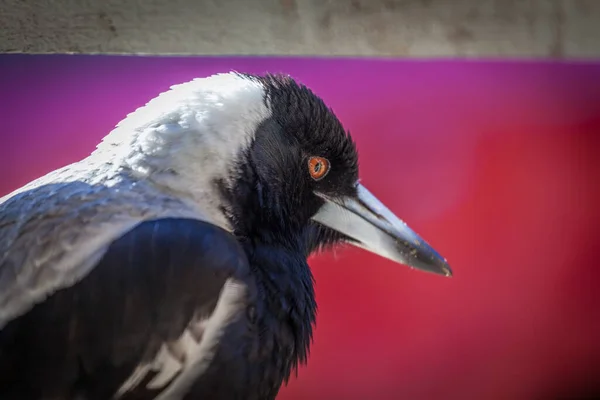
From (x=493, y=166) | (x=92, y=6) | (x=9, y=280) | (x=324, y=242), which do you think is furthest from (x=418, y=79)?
(x=9, y=280)

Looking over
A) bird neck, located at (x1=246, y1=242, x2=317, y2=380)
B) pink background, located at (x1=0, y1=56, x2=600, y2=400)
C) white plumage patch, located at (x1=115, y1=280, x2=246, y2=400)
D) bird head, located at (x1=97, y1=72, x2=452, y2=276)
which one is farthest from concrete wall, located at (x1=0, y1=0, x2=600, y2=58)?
white plumage patch, located at (x1=115, y1=280, x2=246, y2=400)

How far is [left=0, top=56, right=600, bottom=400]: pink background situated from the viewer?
148cm

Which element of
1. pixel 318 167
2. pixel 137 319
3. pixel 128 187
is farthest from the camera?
pixel 318 167

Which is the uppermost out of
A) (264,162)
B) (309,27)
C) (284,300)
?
(309,27)

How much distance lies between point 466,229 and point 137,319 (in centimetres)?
99

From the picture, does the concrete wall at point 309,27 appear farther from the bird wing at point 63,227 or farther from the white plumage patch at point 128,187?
the bird wing at point 63,227

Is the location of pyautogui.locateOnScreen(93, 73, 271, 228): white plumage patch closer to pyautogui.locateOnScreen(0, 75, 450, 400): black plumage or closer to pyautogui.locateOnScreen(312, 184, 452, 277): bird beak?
pyautogui.locateOnScreen(0, 75, 450, 400): black plumage

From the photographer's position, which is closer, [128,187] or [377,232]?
[128,187]

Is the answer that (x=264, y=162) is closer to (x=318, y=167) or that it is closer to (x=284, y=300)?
(x=318, y=167)

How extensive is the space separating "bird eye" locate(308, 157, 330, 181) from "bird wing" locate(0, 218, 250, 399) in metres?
0.28

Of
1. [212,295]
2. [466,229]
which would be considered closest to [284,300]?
[212,295]

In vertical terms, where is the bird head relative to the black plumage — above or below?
above

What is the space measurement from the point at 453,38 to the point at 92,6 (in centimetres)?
92

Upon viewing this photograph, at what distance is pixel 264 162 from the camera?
1005 mm
